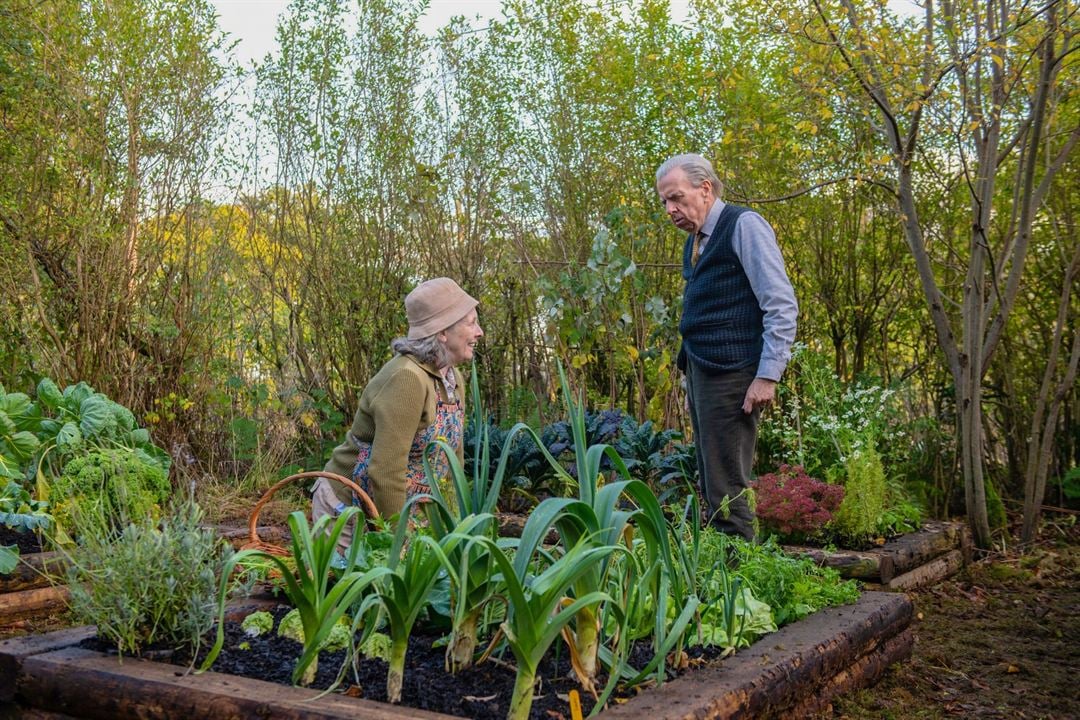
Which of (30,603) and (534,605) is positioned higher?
(534,605)

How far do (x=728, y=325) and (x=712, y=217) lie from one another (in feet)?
1.51

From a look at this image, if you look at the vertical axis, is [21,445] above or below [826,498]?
above

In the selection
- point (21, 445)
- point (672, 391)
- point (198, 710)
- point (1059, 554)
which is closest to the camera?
point (198, 710)

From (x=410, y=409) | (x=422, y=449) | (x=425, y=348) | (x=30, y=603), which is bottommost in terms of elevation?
(x=30, y=603)

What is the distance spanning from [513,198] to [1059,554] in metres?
4.43

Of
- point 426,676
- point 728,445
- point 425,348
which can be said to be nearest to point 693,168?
point 728,445

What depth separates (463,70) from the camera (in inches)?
313

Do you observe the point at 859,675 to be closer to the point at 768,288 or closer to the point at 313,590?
the point at 768,288

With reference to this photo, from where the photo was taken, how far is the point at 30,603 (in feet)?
13.5

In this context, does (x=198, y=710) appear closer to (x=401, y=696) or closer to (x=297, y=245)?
(x=401, y=696)

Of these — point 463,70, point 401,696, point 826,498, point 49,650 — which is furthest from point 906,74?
point 49,650

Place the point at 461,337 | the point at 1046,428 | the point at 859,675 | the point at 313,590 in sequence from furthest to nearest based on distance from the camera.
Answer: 1. the point at 1046,428
2. the point at 461,337
3. the point at 859,675
4. the point at 313,590

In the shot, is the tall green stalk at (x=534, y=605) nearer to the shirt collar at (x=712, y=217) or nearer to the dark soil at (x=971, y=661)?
the dark soil at (x=971, y=661)

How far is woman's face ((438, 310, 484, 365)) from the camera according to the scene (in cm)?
381
